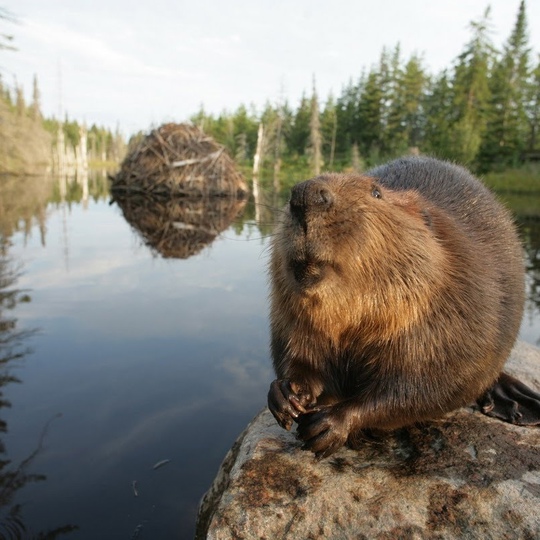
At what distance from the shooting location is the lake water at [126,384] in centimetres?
250

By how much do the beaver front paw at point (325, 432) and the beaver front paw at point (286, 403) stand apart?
0.09 m

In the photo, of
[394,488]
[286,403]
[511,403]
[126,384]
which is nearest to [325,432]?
[286,403]

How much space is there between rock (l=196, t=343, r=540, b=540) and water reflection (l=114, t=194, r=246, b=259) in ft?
20.6

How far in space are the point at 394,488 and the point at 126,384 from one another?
8.00ft

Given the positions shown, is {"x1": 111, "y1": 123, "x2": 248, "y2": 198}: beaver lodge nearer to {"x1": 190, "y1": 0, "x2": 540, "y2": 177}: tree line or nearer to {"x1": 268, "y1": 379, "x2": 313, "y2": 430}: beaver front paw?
{"x1": 190, "y1": 0, "x2": 540, "y2": 177}: tree line

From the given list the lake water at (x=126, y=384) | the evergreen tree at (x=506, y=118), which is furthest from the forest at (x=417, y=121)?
the lake water at (x=126, y=384)

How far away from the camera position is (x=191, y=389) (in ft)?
12.3

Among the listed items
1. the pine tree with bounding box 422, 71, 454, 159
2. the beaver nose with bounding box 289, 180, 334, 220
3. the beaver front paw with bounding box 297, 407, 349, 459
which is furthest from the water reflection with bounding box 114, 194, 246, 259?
the pine tree with bounding box 422, 71, 454, 159

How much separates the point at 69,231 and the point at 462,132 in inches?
1001

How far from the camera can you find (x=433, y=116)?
40750mm

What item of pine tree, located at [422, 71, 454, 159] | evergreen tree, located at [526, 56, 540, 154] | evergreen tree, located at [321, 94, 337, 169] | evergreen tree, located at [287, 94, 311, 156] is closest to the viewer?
pine tree, located at [422, 71, 454, 159]

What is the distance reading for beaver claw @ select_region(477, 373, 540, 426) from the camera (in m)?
2.40

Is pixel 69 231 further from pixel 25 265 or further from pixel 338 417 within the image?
pixel 338 417

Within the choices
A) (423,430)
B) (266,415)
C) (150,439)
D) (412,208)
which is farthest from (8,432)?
(412,208)
